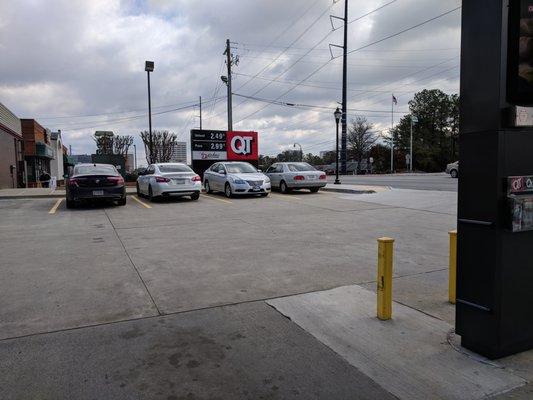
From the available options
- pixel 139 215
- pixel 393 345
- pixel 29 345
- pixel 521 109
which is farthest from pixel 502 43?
pixel 139 215

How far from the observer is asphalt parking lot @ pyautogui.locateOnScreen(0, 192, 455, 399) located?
3123mm

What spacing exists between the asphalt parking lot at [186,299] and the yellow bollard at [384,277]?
58 centimetres

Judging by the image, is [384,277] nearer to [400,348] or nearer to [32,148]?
[400,348]

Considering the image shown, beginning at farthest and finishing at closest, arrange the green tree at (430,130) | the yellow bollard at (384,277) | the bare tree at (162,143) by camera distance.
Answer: the green tree at (430,130)
the bare tree at (162,143)
the yellow bollard at (384,277)

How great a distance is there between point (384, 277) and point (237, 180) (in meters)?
13.2

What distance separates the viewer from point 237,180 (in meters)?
17.0

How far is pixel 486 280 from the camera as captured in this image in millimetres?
3322

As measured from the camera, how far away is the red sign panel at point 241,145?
24.6 m

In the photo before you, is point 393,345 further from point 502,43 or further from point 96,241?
point 96,241

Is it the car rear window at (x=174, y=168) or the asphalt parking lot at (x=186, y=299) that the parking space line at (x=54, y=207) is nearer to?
the asphalt parking lot at (x=186, y=299)

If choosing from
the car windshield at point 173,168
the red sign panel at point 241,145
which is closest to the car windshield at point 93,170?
the car windshield at point 173,168

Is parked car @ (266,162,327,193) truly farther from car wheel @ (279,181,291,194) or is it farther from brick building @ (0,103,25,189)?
brick building @ (0,103,25,189)

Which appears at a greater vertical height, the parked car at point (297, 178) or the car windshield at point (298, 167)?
the car windshield at point (298, 167)

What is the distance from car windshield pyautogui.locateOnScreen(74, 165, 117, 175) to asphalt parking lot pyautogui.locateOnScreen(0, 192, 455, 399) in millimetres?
3591
